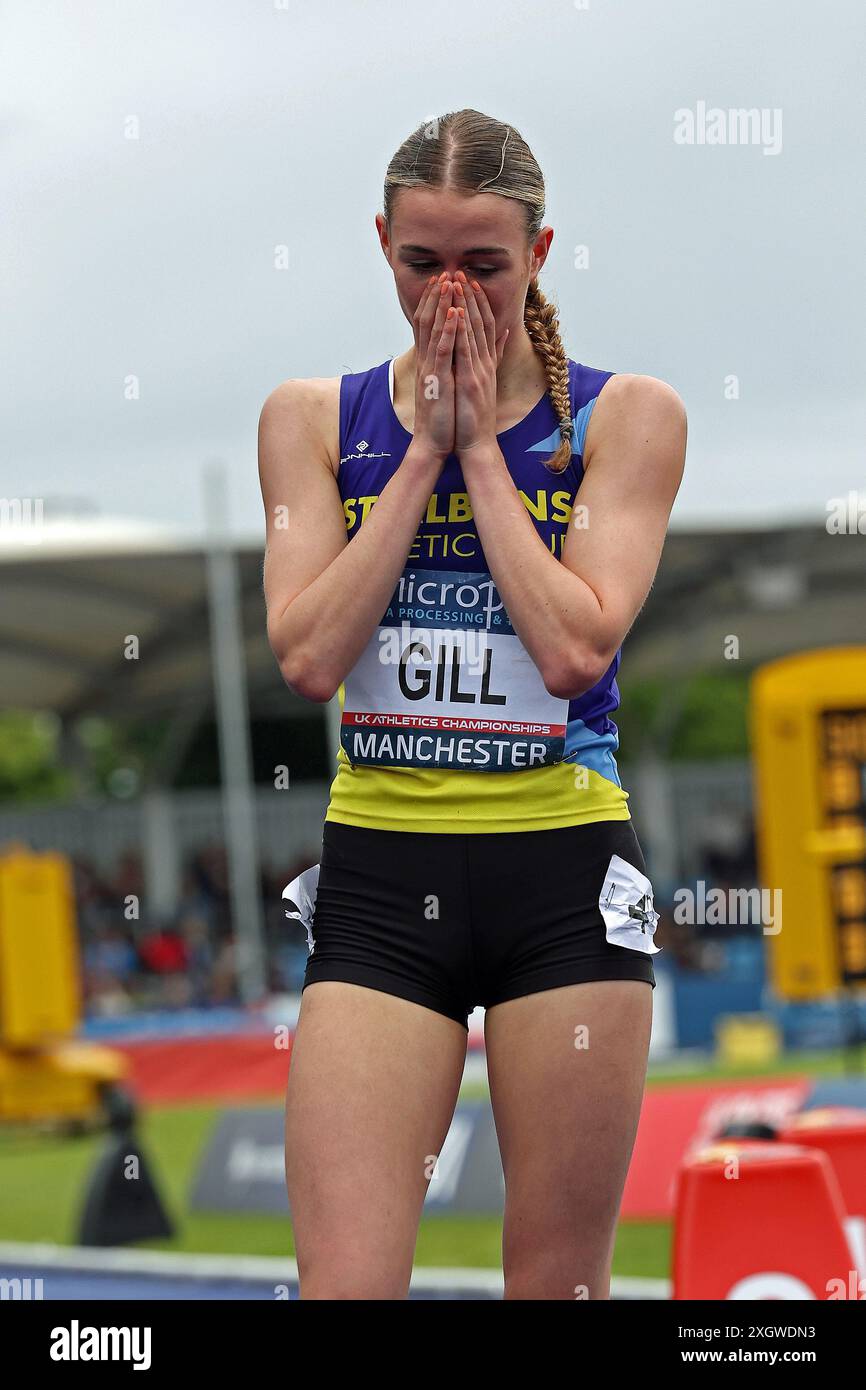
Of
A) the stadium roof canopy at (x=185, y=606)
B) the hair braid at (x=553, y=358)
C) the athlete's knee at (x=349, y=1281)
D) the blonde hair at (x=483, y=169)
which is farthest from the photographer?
the stadium roof canopy at (x=185, y=606)

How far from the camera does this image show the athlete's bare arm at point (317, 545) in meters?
2.71

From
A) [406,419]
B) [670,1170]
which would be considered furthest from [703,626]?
[406,419]

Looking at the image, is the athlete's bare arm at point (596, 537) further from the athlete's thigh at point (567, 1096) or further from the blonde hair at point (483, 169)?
the athlete's thigh at point (567, 1096)

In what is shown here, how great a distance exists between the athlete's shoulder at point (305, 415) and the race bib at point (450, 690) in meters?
0.27

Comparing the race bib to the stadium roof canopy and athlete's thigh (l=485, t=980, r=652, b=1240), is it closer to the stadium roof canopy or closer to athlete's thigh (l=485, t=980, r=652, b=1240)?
athlete's thigh (l=485, t=980, r=652, b=1240)

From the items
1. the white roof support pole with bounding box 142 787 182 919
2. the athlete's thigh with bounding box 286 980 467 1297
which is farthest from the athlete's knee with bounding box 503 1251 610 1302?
the white roof support pole with bounding box 142 787 182 919

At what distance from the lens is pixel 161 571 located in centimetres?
2250

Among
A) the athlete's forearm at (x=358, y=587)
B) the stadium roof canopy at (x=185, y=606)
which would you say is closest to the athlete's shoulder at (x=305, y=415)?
the athlete's forearm at (x=358, y=587)

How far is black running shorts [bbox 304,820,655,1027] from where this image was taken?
2.79 metres

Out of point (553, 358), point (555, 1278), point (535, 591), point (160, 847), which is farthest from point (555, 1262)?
point (160, 847)

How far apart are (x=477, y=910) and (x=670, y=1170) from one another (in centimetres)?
653

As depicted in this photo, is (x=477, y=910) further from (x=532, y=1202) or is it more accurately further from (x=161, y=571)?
(x=161, y=571)

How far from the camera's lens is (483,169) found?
274 cm

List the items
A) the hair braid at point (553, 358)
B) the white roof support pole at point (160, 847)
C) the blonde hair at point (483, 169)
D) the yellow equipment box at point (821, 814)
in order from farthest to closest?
the white roof support pole at point (160, 847) → the yellow equipment box at point (821, 814) → the hair braid at point (553, 358) → the blonde hair at point (483, 169)
